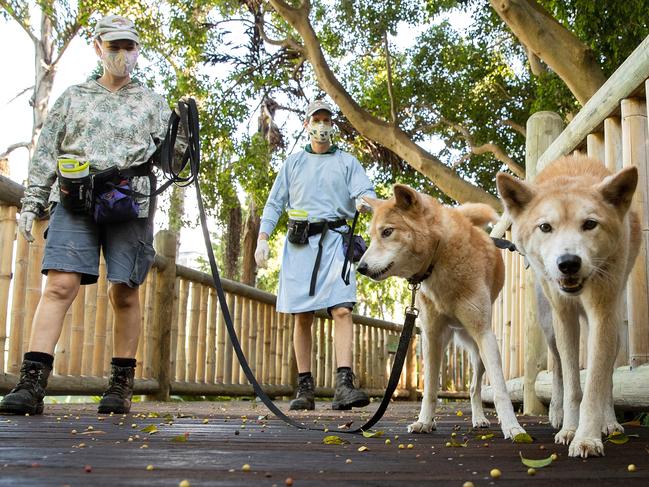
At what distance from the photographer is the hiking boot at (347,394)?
606cm

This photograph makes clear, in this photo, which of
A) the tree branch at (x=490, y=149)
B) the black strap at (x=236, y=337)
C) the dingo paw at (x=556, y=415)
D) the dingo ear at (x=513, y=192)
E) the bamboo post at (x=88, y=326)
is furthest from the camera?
the tree branch at (x=490, y=149)

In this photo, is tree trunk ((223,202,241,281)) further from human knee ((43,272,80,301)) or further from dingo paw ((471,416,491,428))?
dingo paw ((471,416,491,428))

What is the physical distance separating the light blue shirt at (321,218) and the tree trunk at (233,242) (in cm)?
1364

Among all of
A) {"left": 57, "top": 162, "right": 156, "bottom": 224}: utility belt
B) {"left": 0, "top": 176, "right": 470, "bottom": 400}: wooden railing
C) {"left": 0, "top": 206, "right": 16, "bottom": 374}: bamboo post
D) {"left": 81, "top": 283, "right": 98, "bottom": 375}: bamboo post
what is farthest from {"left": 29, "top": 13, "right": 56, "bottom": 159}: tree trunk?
{"left": 57, "top": 162, "right": 156, "bottom": 224}: utility belt

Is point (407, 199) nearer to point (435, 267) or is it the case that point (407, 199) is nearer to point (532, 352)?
point (435, 267)

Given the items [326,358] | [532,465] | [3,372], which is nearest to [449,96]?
[326,358]

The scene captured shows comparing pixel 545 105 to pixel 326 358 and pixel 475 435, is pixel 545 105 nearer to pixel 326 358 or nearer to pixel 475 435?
pixel 326 358

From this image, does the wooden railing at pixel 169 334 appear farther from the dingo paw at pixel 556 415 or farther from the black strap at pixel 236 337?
the dingo paw at pixel 556 415

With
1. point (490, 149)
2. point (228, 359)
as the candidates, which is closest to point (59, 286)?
point (228, 359)

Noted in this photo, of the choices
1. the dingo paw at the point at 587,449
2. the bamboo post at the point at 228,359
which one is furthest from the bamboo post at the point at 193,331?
the dingo paw at the point at 587,449

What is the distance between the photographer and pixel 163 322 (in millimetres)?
8352

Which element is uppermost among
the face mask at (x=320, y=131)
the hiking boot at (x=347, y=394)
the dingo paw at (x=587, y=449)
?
A: the face mask at (x=320, y=131)

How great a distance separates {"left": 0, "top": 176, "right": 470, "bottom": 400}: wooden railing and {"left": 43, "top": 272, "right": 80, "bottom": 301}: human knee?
1.32m

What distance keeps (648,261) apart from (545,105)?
30.1 feet
